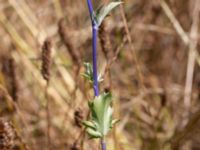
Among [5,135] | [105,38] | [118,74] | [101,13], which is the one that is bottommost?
[118,74]

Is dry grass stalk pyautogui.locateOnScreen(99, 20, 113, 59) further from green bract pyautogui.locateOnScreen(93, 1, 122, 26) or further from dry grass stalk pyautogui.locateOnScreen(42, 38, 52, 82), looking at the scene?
green bract pyautogui.locateOnScreen(93, 1, 122, 26)

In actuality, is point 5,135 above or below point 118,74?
above

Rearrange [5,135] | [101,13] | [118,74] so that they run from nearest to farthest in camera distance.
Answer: [101,13] < [5,135] < [118,74]

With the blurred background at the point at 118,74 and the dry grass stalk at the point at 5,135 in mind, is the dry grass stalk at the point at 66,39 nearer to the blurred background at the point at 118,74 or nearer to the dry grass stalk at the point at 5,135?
the blurred background at the point at 118,74

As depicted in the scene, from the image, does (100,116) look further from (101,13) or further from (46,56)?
(46,56)

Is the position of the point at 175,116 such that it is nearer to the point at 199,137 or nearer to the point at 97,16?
the point at 199,137

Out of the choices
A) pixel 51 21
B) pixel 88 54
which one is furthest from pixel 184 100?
pixel 51 21

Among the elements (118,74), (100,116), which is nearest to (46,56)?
(100,116)
